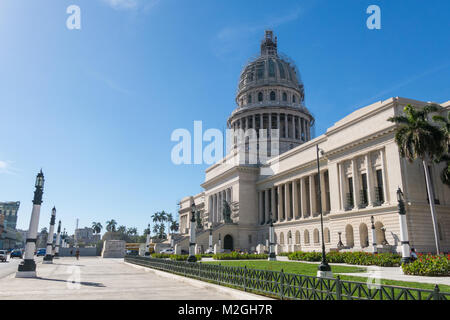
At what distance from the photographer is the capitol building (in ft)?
123

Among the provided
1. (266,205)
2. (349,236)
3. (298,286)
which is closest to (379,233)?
(349,236)

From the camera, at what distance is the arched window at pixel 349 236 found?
43.1 meters

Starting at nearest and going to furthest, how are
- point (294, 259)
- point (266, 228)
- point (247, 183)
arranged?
point (294, 259), point (266, 228), point (247, 183)

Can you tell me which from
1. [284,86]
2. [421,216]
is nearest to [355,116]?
[421,216]

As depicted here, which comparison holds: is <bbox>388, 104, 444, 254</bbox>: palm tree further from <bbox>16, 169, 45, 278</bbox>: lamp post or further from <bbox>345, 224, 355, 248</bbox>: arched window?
<bbox>16, 169, 45, 278</bbox>: lamp post

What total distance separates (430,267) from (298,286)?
14.8 metres

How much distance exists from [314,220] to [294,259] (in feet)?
50.2

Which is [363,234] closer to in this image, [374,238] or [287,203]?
[374,238]

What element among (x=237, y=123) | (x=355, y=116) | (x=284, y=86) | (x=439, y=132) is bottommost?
(x=439, y=132)

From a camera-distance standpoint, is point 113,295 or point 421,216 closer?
point 113,295

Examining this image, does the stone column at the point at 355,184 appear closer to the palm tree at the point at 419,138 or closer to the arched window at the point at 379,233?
the arched window at the point at 379,233
